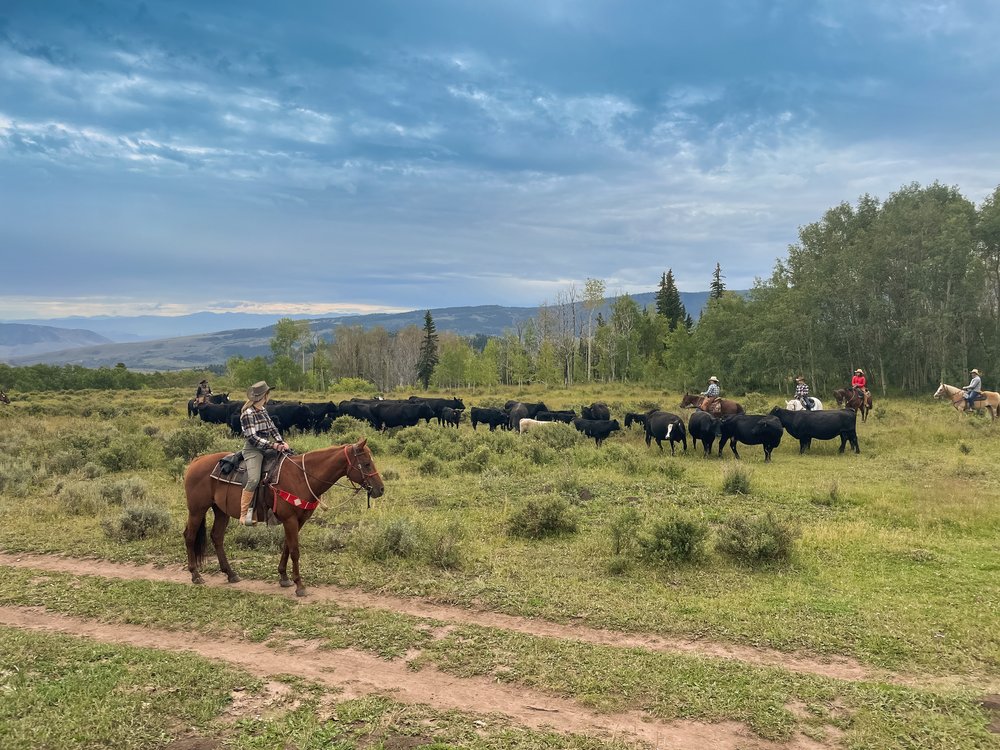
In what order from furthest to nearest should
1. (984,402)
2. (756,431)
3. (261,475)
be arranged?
(984,402) → (756,431) → (261,475)

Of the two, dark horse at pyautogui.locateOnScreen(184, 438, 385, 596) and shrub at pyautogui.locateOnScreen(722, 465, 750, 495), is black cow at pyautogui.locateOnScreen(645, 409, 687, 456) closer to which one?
shrub at pyautogui.locateOnScreen(722, 465, 750, 495)

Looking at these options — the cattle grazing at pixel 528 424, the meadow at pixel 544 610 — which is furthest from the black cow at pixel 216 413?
the cattle grazing at pixel 528 424

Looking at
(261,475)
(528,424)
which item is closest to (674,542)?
(261,475)

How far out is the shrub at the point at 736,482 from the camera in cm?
1256

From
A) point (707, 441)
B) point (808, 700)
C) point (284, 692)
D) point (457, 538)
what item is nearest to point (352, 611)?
point (284, 692)

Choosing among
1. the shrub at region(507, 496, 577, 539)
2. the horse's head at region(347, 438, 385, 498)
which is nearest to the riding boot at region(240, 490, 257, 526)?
the horse's head at region(347, 438, 385, 498)

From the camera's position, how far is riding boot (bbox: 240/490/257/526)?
7.67 metres

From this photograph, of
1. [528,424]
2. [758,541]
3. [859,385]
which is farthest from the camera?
[859,385]

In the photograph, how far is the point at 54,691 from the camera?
5.00 m

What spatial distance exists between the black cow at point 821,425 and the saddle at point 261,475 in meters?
16.0

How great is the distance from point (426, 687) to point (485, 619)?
5.09 ft

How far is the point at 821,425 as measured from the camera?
1752cm

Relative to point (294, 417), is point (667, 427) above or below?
above

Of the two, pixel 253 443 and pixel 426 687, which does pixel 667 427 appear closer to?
pixel 253 443
